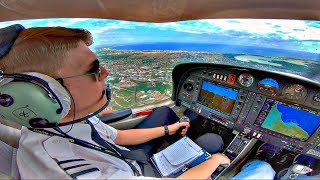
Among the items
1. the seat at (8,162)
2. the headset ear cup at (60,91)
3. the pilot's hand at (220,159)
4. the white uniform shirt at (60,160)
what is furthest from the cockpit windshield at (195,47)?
the pilot's hand at (220,159)

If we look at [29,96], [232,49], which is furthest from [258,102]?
[29,96]

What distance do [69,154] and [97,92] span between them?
287 mm

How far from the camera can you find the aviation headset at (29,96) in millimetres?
1109

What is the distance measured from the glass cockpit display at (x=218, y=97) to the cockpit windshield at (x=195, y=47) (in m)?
0.20

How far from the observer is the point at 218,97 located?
2436 millimetres

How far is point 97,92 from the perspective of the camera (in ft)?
4.52

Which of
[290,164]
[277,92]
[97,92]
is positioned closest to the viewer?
[97,92]

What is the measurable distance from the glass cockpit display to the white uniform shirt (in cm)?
119

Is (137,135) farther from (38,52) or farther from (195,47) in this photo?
(38,52)

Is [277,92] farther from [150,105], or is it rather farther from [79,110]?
[79,110]

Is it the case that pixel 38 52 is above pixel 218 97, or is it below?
above

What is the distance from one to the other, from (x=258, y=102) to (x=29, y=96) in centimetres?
161

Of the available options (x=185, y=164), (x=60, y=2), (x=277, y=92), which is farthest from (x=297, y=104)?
(x=60, y=2)

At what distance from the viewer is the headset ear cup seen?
1.14m
